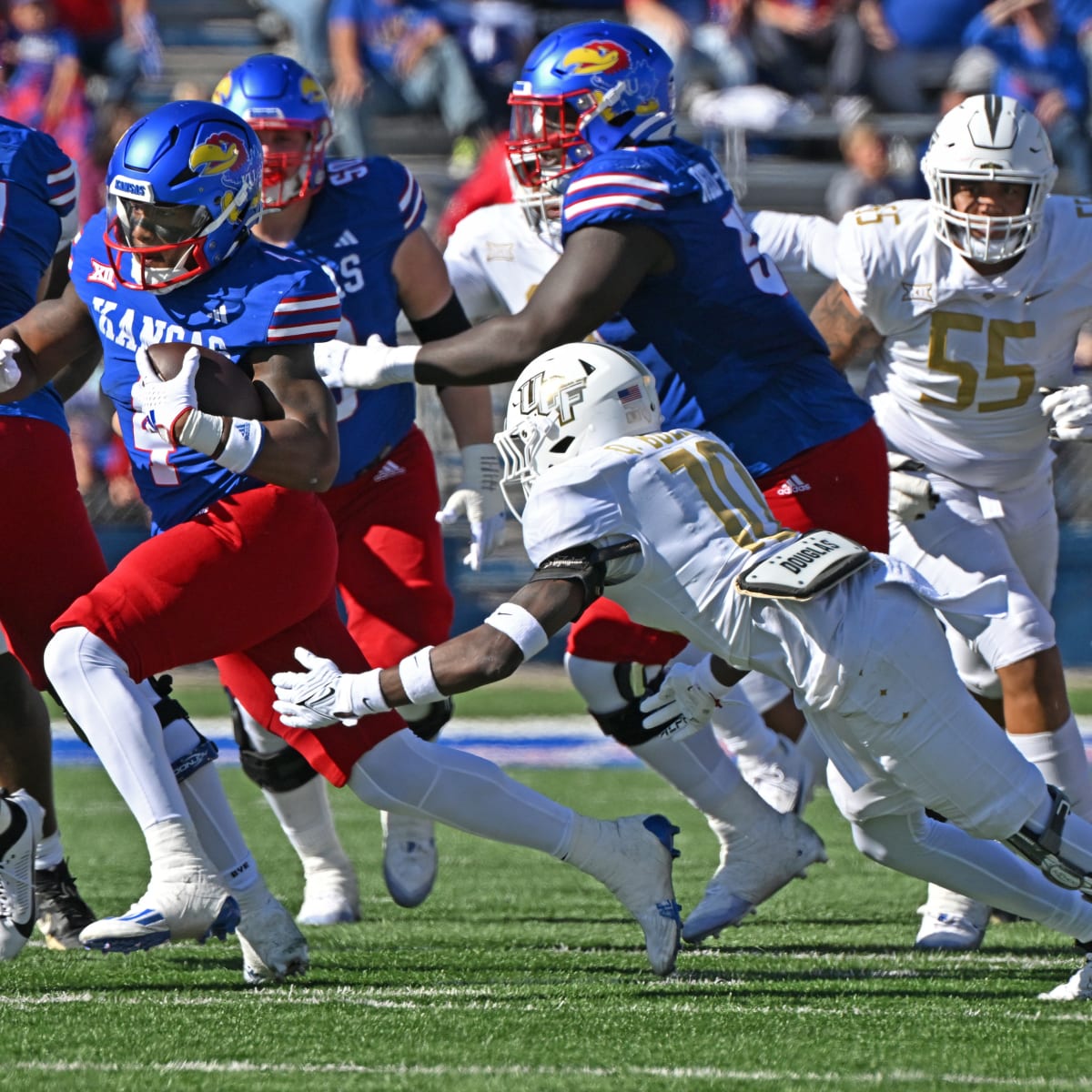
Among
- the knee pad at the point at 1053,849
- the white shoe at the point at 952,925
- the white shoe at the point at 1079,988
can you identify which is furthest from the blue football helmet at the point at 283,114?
the white shoe at the point at 1079,988

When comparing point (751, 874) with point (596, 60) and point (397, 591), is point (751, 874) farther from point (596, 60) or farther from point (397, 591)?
point (596, 60)

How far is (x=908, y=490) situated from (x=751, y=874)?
996 millimetres

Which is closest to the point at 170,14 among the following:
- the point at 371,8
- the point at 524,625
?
the point at 371,8

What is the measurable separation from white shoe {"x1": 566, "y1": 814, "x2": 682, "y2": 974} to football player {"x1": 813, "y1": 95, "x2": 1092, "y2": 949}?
0.81 meters

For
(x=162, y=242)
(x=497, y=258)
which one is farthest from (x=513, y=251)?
(x=162, y=242)

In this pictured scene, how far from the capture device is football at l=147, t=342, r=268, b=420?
349 centimetres

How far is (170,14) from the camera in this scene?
13734mm

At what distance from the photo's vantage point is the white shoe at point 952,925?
4.22 m

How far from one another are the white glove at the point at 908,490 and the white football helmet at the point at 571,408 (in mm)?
1203

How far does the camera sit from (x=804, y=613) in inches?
128

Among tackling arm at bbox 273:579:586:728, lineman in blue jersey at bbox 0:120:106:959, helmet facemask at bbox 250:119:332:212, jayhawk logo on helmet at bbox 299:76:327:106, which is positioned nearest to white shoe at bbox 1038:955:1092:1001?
tackling arm at bbox 273:579:586:728

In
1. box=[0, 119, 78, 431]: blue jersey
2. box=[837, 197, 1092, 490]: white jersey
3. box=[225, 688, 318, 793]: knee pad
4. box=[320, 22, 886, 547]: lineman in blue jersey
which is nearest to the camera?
box=[320, 22, 886, 547]: lineman in blue jersey

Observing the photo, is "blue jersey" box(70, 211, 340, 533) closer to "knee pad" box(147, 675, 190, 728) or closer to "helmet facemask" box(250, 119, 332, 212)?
"knee pad" box(147, 675, 190, 728)

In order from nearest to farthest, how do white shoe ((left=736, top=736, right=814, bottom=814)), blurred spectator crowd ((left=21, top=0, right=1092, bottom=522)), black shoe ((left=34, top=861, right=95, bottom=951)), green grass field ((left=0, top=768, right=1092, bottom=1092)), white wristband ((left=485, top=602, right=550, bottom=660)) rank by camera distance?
green grass field ((left=0, top=768, right=1092, bottom=1092)) → white wristband ((left=485, top=602, right=550, bottom=660)) → black shoe ((left=34, top=861, right=95, bottom=951)) → white shoe ((left=736, top=736, right=814, bottom=814)) → blurred spectator crowd ((left=21, top=0, right=1092, bottom=522))
